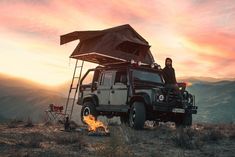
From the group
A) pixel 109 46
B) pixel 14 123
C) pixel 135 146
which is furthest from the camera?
pixel 14 123

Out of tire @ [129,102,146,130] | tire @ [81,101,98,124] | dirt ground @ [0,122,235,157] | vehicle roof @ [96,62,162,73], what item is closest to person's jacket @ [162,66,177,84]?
vehicle roof @ [96,62,162,73]

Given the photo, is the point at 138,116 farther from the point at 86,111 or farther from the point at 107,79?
the point at 86,111

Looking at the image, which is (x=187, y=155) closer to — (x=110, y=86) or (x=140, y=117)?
(x=140, y=117)

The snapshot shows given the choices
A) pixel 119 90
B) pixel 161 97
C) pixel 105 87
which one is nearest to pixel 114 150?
pixel 161 97

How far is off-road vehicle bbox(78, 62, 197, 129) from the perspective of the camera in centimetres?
1359

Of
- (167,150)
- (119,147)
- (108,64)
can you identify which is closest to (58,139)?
(167,150)

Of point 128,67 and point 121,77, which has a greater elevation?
point 128,67

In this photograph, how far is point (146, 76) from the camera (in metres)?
15.2

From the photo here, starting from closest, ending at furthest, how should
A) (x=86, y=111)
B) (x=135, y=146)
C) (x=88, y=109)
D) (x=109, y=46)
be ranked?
(x=135, y=146) → (x=109, y=46) → (x=88, y=109) → (x=86, y=111)

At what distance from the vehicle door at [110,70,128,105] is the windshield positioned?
1.29 feet

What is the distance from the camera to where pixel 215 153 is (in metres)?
8.63

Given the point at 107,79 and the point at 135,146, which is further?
the point at 107,79

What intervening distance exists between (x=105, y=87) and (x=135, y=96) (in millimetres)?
2035

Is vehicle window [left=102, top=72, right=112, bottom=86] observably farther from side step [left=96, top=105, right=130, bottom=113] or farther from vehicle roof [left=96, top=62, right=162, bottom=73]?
side step [left=96, top=105, right=130, bottom=113]
